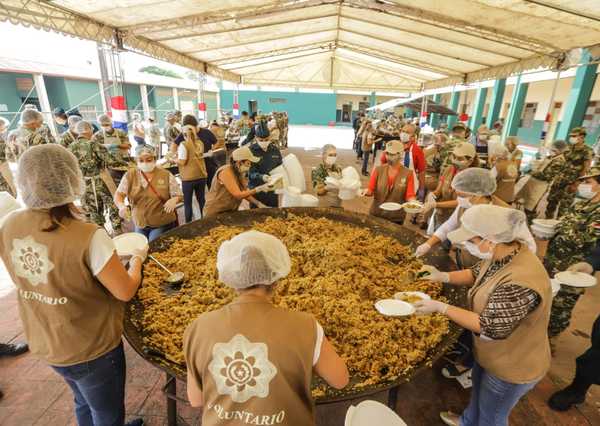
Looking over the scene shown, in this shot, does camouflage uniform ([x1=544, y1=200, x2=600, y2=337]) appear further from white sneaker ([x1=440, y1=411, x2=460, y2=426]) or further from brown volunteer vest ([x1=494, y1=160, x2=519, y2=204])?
brown volunteer vest ([x1=494, y1=160, x2=519, y2=204])

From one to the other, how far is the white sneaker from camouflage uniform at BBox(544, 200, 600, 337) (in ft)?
4.29

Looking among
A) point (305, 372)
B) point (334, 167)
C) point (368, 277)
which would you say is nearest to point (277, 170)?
point (334, 167)

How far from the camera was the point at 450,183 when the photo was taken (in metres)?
3.49

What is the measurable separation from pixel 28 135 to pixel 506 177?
6.52 meters

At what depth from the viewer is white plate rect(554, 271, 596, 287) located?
83.0 inches

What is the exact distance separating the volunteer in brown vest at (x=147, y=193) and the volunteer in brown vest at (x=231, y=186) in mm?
349

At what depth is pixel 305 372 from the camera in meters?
0.95

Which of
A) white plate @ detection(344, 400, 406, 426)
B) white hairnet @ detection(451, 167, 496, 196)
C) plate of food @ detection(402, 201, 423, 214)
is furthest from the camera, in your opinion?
plate of food @ detection(402, 201, 423, 214)

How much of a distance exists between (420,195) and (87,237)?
5.97 metres

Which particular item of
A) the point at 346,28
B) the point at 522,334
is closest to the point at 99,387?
the point at 522,334

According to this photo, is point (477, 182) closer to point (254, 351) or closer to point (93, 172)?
point (254, 351)

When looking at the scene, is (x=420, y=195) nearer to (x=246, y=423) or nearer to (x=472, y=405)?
(x=472, y=405)

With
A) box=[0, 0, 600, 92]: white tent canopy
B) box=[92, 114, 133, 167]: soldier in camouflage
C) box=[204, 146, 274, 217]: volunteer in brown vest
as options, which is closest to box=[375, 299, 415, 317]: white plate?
box=[204, 146, 274, 217]: volunteer in brown vest

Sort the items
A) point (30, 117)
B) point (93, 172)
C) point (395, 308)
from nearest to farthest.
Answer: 1. point (395, 308)
2. point (30, 117)
3. point (93, 172)
